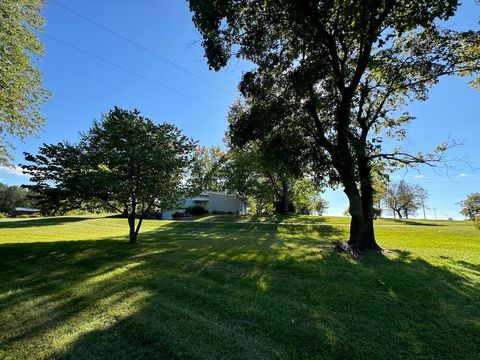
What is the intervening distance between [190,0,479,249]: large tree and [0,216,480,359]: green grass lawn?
12.9 feet

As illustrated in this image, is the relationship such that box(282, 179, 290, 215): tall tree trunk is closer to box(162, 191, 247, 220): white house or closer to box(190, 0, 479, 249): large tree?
box(162, 191, 247, 220): white house

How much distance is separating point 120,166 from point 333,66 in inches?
292

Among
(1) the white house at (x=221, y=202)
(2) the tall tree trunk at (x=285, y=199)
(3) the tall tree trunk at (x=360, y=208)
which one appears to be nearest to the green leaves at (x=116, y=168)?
(3) the tall tree trunk at (x=360, y=208)

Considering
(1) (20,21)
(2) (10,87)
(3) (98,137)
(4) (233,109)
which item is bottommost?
(3) (98,137)

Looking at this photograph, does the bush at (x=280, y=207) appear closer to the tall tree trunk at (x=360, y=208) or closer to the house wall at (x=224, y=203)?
the house wall at (x=224, y=203)

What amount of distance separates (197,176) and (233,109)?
21784mm

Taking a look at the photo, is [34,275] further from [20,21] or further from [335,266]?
[20,21]

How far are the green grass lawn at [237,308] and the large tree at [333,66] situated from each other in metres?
3.93

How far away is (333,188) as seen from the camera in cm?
1160

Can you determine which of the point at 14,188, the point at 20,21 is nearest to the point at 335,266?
the point at 20,21

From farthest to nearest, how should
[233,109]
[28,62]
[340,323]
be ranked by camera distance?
[233,109] → [28,62] → [340,323]

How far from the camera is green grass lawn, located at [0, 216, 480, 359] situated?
3.28 metres

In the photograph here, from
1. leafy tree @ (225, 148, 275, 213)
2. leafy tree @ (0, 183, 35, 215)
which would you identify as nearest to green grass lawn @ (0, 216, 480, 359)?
leafy tree @ (225, 148, 275, 213)

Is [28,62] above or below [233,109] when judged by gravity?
below
